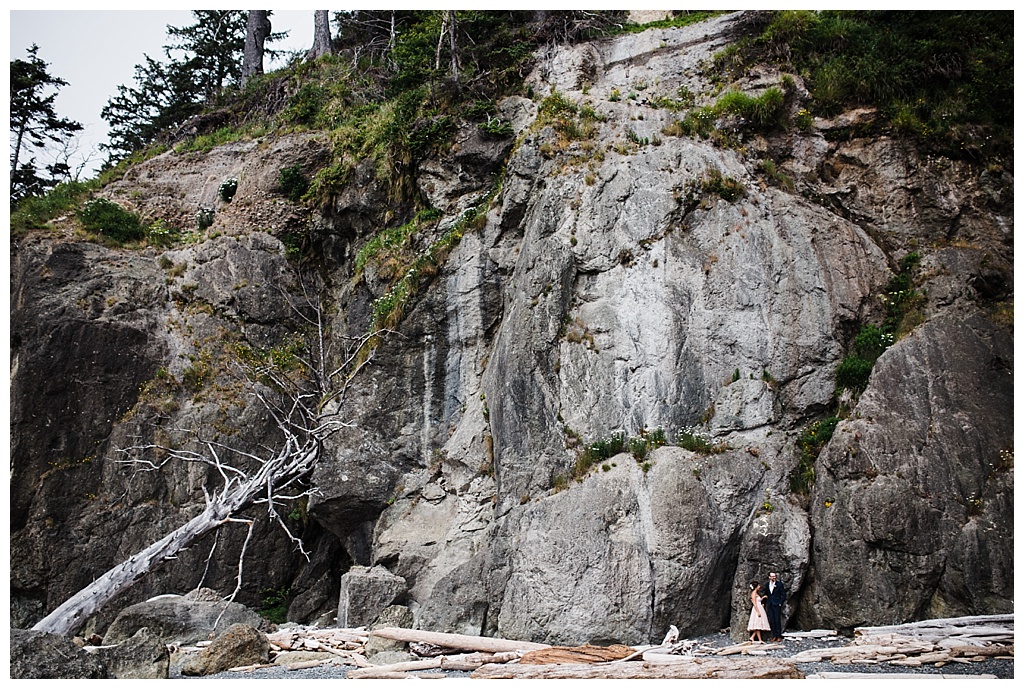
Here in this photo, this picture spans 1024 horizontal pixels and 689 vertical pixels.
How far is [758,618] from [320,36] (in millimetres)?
29333

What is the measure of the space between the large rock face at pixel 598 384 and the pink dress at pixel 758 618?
46 centimetres

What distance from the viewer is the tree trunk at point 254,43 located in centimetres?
3094

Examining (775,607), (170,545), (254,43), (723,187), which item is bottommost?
(775,607)

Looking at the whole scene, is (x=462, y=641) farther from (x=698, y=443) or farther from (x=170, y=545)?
(x=170, y=545)

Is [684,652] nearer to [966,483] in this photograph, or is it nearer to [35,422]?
[966,483]

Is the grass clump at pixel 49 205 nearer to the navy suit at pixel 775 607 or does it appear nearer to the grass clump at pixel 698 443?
the grass clump at pixel 698 443

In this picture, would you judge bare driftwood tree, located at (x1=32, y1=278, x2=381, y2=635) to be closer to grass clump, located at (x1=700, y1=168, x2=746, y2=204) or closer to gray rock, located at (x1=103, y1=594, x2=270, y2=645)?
gray rock, located at (x1=103, y1=594, x2=270, y2=645)

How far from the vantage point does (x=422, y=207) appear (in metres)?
19.7

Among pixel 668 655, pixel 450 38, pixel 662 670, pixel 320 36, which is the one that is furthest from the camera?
pixel 320 36

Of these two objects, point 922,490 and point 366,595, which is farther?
point 366,595

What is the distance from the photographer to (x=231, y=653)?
34.9 feet

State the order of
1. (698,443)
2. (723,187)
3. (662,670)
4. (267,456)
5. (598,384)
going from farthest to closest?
1. (267,456)
2. (723,187)
3. (598,384)
4. (698,443)
5. (662,670)

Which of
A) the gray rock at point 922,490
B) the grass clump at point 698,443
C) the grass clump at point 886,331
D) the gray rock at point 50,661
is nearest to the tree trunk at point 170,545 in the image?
the gray rock at point 50,661

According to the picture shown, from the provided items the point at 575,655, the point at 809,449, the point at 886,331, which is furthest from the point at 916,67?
the point at 575,655
